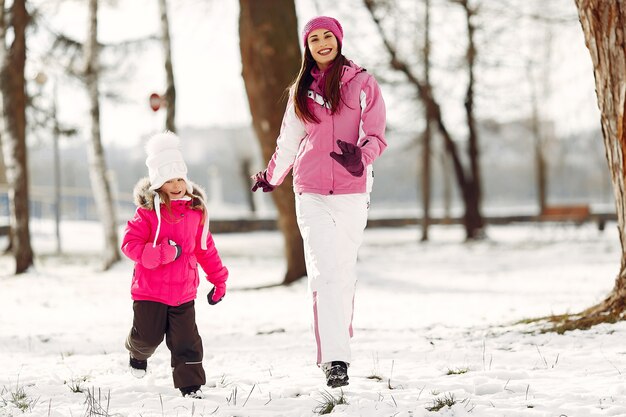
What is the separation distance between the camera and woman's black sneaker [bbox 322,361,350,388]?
3988mm

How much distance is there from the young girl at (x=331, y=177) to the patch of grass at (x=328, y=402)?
0.76ft

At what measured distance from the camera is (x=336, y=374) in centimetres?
399

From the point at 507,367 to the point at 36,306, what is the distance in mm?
6969

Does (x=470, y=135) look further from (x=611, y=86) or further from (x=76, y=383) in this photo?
(x=76, y=383)

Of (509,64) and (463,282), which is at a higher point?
(509,64)

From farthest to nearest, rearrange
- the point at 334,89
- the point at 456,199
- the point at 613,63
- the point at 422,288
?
the point at 456,199
the point at 422,288
the point at 613,63
the point at 334,89

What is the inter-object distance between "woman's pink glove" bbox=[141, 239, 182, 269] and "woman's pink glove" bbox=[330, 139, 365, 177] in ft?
3.22

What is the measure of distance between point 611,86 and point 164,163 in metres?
2.99

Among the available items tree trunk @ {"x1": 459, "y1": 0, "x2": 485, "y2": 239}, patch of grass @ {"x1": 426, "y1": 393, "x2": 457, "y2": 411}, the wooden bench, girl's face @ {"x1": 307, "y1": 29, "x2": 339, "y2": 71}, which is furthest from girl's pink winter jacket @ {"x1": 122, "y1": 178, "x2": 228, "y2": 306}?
the wooden bench

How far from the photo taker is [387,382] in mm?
4148

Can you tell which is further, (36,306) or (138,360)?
(36,306)

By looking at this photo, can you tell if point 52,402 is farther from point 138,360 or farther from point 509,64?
point 509,64

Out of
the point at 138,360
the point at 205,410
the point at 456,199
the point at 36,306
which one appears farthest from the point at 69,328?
the point at 456,199

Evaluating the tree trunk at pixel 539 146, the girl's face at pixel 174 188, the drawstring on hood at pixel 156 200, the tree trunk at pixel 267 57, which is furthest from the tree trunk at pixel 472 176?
the girl's face at pixel 174 188
